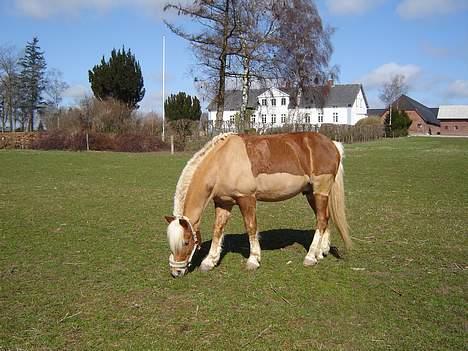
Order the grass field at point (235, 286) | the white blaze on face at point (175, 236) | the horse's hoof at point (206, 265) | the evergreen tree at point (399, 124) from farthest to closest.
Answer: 1. the evergreen tree at point (399, 124)
2. the horse's hoof at point (206, 265)
3. the white blaze on face at point (175, 236)
4. the grass field at point (235, 286)

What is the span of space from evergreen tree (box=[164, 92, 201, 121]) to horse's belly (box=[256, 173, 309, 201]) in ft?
150

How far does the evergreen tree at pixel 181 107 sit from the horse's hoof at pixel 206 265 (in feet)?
151

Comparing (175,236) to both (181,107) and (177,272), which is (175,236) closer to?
(177,272)

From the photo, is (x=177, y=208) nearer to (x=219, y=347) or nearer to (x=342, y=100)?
(x=219, y=347)

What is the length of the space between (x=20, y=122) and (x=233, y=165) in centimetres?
6506

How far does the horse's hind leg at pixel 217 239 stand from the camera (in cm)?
618

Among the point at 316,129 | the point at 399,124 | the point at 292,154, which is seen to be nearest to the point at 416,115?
the point at 399,124

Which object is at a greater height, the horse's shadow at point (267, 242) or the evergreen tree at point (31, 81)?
the evergreen tree at point (31, 81)

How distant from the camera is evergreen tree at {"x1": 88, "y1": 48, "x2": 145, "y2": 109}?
147 feet

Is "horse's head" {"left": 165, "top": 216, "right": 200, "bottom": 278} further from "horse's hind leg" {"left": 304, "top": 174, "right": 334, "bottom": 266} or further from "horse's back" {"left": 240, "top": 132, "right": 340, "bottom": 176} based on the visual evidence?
"horse's hind leg" {"left": 304, "top": 174, "right": 334, "bottom": 266}

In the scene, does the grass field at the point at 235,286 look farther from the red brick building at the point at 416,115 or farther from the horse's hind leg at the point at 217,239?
the red brick building at the point at 416,115

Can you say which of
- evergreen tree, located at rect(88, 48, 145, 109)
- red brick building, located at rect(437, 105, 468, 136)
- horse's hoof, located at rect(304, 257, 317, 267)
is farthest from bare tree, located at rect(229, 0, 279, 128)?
red brick building, located at rect(437, 105, 468, 136)

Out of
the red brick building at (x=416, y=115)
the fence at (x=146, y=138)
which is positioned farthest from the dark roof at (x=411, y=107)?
the fence at (x=146, y=138)

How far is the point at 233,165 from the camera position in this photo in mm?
6078
